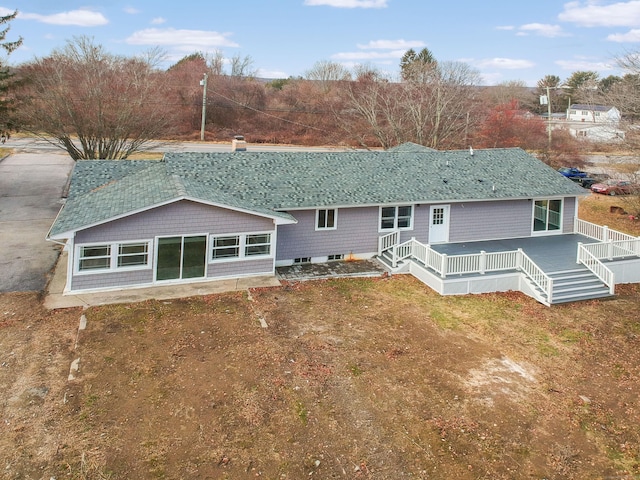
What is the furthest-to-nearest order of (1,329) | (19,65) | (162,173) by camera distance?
(19,65) → (162,173) → (1,329)

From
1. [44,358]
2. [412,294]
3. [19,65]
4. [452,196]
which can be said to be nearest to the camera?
[44,358]

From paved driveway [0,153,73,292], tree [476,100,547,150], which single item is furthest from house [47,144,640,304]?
tree [476,100,547,150]

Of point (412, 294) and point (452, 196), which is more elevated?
point (452, 196)

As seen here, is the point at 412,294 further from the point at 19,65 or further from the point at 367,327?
the point at 19,65

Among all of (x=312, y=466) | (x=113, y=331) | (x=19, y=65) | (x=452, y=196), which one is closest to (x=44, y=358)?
(x=113, y=331)

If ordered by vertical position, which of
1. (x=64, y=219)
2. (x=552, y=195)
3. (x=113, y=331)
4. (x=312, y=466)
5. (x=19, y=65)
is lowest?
(x=312, y=466)

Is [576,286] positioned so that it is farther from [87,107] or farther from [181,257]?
[87,107]
